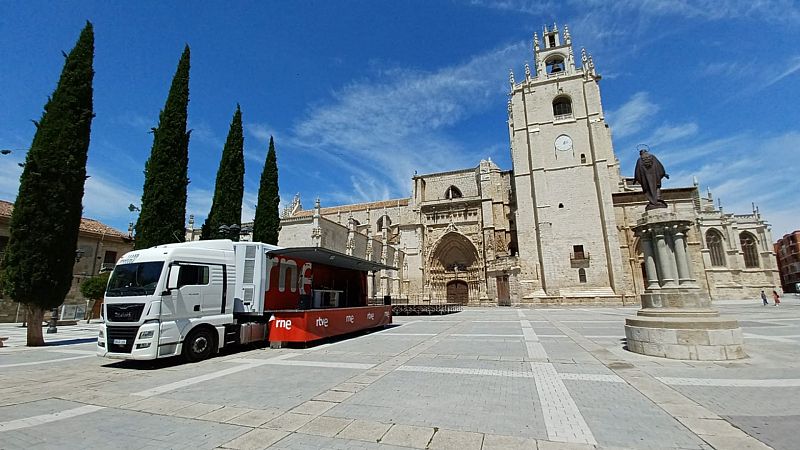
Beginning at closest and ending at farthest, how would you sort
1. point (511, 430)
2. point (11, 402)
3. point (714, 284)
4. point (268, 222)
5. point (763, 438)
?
point (763, 438)
point (511, 430)
point (11, 402)
point (268, 222)
point (714, 284)

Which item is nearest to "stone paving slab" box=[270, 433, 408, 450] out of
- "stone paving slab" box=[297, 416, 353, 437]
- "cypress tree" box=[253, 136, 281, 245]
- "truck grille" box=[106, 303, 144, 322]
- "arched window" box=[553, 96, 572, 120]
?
"stone paving slab" box=[297, 416, 353, 437]

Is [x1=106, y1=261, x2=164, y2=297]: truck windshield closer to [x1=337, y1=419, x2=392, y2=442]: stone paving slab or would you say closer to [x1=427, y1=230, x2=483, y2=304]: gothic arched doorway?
[x1=337, y1=419, x2=392, y2=442]: stone paving slab

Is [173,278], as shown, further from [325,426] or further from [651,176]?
[651,176]

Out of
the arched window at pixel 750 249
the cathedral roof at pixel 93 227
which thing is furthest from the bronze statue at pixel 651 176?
the arched window at pixel 750 249

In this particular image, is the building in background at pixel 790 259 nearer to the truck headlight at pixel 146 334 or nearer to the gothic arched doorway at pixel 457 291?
the gothic arched doorway at pixel 457 291

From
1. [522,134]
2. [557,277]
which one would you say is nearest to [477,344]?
[557,277]

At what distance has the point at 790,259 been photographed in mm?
61031

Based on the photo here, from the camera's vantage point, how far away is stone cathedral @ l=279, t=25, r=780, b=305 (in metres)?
27.8

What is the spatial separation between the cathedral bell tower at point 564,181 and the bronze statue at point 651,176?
20.8 metres

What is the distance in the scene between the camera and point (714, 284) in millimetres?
29922

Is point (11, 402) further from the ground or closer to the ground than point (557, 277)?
closer to the ground

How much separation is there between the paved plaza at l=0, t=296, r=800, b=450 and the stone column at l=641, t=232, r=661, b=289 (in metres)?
1.99

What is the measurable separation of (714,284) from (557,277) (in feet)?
50.4

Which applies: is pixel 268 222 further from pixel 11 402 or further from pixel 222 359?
pixel 11 402
